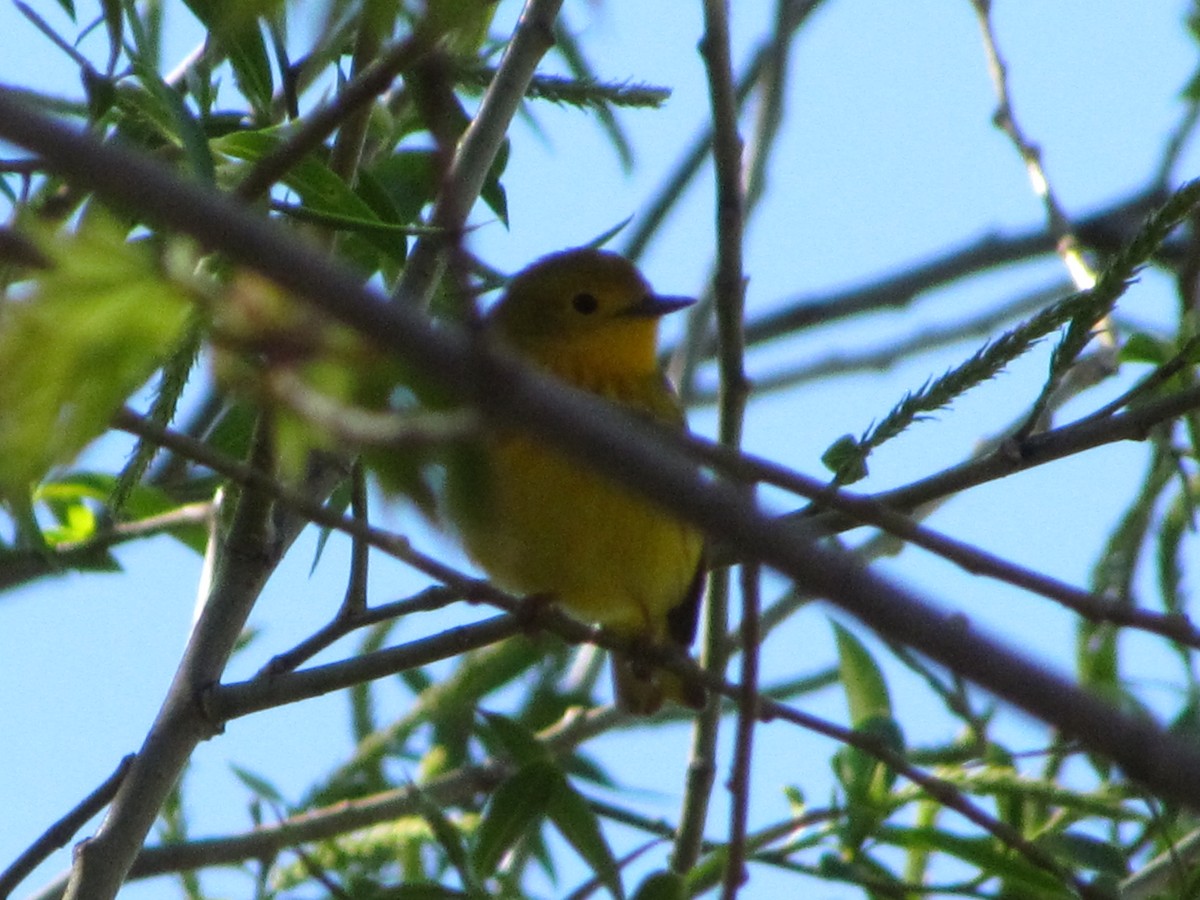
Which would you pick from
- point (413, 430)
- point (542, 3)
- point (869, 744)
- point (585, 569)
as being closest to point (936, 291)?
point (585, 569)

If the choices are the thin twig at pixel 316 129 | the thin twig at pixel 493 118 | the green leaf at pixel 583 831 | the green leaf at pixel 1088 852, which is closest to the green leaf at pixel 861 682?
the green leaf at pixel 1088 852

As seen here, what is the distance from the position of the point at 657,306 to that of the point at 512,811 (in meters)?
2.31

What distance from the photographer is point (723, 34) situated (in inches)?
119

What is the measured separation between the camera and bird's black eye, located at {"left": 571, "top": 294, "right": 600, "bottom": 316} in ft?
17.1

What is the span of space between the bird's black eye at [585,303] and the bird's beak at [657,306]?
0.10 meters

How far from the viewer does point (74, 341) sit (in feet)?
4.35

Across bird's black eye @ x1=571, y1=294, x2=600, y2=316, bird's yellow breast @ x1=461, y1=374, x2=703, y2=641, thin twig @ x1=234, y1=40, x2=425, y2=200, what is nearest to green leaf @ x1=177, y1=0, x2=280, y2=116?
thin twig @ x1=234, y1=40, x2=425, y2=200

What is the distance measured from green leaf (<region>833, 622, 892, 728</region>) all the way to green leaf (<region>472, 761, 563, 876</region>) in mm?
795

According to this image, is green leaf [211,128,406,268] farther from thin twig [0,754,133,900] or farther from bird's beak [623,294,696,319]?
bird's beak [623,294,696,319]

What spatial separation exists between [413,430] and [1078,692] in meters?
0.61

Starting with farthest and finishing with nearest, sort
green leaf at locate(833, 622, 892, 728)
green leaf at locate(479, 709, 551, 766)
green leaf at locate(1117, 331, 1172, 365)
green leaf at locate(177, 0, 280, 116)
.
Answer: green leaf at locate(833, 622, 892, 728) → green leaf at locate(1117, 331, 1172, 365) → green leaf at locate(479, 709, 551, 766) → green leaf at locate(177, 0, 280, 116)

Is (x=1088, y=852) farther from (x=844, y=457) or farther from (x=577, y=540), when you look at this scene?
(x=577, y=540)

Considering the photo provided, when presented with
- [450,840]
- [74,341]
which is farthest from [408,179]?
[74,341]

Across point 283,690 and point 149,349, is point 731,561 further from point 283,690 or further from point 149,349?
point 149,349
